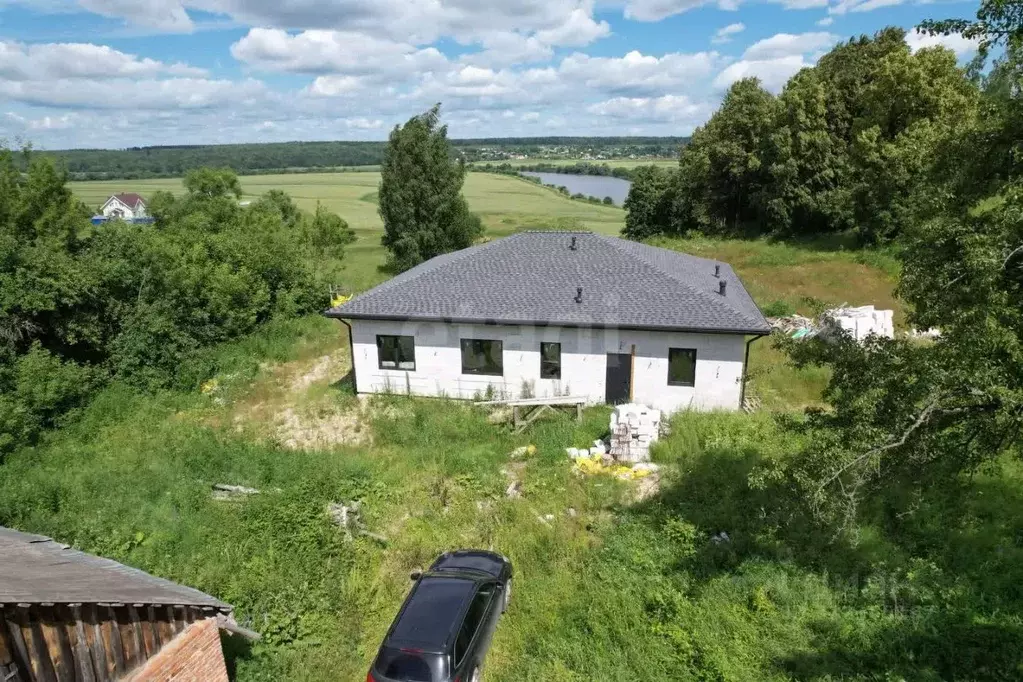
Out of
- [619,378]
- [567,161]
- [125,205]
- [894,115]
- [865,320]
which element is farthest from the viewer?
[567,161]

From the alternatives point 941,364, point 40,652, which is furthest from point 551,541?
point 40,652

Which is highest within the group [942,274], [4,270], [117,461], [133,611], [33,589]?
[942,274]

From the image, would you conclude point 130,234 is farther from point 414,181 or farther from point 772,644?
point 772,644

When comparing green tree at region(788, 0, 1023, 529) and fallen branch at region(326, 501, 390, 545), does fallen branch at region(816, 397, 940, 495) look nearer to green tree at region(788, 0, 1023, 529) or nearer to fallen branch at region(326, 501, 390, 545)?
green tree at region(788, 0, 1023, 529)

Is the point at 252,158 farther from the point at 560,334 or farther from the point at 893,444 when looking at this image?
the point at 893,444

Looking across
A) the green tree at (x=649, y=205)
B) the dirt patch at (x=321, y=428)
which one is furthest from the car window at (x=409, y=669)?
the green tree at (x=649, y=205)

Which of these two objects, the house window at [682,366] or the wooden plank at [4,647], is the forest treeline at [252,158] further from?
the wooden plank at [4,647]

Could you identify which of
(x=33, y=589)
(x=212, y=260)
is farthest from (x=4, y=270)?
(x=33, y=589)
